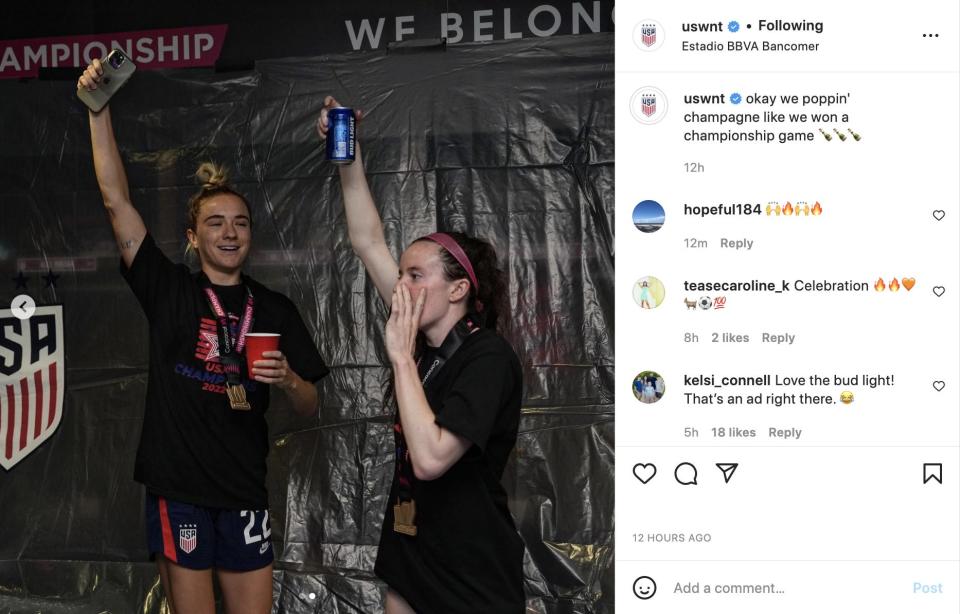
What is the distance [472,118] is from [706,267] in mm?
→ 2568

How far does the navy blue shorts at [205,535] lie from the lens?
10.7 feet

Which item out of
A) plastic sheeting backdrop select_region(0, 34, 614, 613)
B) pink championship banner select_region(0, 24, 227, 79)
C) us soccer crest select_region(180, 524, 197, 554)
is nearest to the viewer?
us soccer crest select_region(180, 524, 197, 554)

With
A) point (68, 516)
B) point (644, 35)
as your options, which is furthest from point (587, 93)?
point (68, 516)

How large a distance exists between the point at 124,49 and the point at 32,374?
1.43 m

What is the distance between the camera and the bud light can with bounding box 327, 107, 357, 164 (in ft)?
9.30

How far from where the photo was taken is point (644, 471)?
1.66 m

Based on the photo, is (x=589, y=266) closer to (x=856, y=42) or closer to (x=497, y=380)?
(x=497, y=380)

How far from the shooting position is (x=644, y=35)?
65.3 inches

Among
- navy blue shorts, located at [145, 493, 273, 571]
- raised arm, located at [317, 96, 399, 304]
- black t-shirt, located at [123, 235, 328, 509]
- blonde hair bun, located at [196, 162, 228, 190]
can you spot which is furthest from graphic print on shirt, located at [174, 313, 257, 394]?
raised arm, located at [317, 96, 399, 304]

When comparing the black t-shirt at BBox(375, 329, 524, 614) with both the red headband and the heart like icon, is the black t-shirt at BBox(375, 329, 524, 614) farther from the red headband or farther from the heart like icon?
the heart like icon

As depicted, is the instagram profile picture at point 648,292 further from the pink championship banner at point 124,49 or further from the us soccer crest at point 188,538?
the pink championship banner at point 124,49

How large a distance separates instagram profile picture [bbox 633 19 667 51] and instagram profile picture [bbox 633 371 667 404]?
508 millimetres

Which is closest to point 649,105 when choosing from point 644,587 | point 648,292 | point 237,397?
point 648,292

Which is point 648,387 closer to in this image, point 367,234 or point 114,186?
point 367,234
